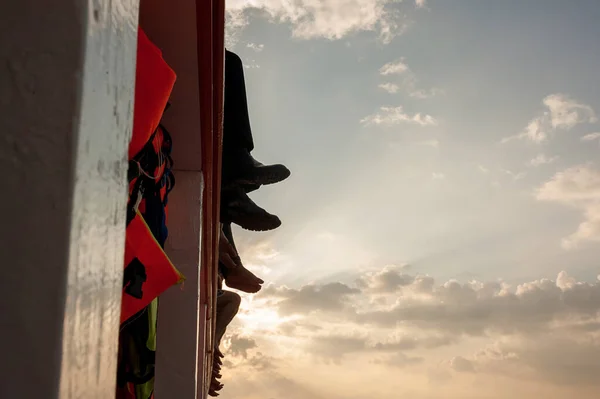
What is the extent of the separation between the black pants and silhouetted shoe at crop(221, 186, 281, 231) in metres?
0.44

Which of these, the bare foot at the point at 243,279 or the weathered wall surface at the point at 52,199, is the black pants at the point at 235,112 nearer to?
the bare foot at the point at 243,279

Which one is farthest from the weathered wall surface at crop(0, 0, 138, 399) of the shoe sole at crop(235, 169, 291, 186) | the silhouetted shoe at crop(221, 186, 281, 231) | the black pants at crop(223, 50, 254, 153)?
the silhouetted shoe at crop(221, 186, 281, 231)

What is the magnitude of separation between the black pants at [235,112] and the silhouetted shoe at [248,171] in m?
0.04

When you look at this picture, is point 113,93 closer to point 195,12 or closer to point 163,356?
point 195,12

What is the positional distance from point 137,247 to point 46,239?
52.6 inches

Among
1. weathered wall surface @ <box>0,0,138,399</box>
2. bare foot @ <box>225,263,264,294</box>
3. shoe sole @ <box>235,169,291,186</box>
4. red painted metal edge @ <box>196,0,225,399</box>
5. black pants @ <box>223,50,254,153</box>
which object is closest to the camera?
weathered wall surface @ <box>0,0,138,399</box>

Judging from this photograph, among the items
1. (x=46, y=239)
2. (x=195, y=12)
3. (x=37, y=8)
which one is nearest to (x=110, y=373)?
(x=46, y=239)

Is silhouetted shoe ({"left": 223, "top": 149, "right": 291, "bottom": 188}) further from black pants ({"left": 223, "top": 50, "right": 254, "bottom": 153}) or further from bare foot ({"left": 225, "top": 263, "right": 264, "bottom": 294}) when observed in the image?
bare foot ({"left": 225, "top": 263, "right": 264, "bottom": 294})

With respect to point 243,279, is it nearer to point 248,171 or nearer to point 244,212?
point 244,212

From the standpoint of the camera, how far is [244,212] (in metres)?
4.46

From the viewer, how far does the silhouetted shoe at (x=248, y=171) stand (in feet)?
12.0

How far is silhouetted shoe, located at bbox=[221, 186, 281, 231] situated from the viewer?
14.3 feet

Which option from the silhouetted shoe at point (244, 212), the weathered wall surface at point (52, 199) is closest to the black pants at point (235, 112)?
the silhouetted shoe at point (244, 212)

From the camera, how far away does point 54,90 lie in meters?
0.52
